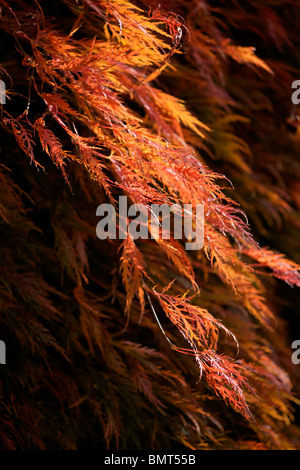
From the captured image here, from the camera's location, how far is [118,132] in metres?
0.54

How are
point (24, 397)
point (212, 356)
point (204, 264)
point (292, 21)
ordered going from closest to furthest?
point (212, 356) < point (24, 397) < point (204, 264) < point (292, 21)

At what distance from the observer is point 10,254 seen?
2.47 ft

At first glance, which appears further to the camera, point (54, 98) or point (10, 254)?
point (10, 254)

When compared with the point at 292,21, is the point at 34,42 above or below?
below

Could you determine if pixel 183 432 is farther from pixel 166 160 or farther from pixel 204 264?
pixel 166 160

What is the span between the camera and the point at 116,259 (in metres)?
0.85

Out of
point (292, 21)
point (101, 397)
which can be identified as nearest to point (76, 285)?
point (101, 397)

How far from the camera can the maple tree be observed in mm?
574

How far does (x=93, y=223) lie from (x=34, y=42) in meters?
0.34

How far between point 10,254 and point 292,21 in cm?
95

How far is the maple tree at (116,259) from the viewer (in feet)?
1.88

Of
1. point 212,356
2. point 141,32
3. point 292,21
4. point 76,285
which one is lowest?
point 76,285

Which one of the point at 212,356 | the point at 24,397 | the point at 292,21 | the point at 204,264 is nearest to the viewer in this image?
the point at 212,356

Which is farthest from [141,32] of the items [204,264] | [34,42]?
[204,264]
